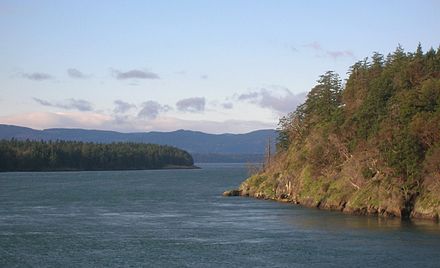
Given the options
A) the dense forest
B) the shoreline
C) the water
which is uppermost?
the dense forest

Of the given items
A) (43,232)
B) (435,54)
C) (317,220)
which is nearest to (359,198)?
(317,220)

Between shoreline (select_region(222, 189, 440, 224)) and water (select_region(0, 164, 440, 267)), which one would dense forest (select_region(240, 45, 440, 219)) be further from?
water (select_region(0, 164, 440, 267))

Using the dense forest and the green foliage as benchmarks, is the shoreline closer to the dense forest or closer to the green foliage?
the dense forest

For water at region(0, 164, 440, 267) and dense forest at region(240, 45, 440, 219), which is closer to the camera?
water at region(0, 164, 440, 267)

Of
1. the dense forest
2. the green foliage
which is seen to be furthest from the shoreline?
the green foliage

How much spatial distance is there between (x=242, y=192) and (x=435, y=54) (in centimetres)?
5229

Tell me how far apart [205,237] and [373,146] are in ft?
109

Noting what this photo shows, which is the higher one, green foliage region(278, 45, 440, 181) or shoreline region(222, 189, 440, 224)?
green foliage region(278, 45, 440, 181)

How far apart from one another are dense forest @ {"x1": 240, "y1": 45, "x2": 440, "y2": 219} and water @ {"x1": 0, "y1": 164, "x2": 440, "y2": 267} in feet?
16.2

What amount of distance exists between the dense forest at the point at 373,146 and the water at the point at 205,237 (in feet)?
16.2

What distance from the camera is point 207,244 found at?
6400 cm

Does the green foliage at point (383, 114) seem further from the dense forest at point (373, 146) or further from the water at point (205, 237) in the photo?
the water at point (205, 237)

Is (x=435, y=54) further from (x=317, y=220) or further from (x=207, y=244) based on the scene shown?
(x=207, y=244)

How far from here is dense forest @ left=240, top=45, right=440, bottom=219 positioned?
82.1 m
